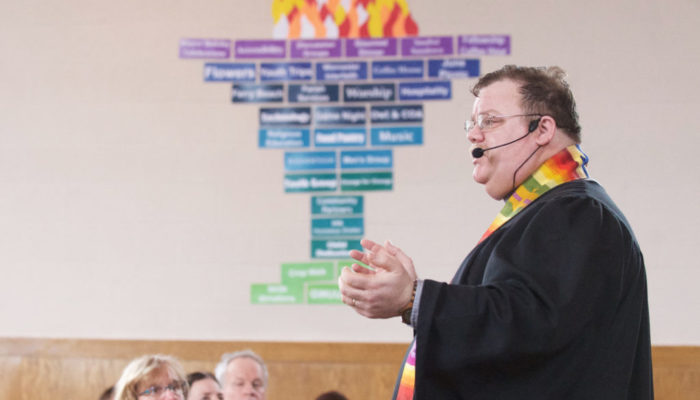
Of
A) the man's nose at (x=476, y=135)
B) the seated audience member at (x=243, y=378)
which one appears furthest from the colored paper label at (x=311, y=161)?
the man's nose at (x=476, y=135)

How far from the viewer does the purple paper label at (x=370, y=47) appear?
16.3ft

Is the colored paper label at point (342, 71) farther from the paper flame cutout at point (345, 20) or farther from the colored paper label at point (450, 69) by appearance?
the colored paper label at point (450, 69)

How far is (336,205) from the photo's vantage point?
489 cm

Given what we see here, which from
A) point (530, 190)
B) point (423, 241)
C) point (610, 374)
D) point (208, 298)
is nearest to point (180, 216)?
point (208, 298)

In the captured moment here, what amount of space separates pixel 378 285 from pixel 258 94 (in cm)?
357

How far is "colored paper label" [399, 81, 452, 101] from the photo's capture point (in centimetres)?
493

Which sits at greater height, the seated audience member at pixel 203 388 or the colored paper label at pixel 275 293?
the colored paper label at pixel 275 293

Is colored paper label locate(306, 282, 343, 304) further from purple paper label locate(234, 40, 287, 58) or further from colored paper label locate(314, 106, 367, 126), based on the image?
purple paper label locate(234, 40, 287, 58)

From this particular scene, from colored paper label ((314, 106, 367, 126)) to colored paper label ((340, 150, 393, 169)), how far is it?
22cm

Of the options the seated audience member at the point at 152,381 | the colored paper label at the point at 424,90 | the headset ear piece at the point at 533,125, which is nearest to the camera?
the headset ear piece at the point at 533,125

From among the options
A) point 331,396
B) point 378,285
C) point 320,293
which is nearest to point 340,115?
point 320,293

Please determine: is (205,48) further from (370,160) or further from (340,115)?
(370,160)

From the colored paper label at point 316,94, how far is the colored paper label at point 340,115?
65 mm

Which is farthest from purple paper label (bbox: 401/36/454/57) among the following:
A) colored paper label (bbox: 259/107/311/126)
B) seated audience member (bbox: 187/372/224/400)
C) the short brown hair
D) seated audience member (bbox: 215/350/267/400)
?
the short brown hair
